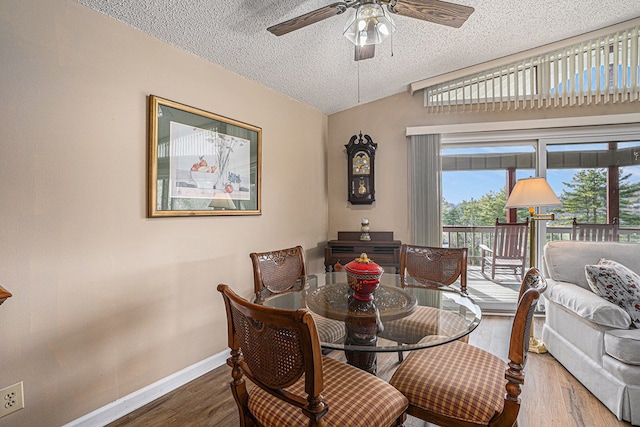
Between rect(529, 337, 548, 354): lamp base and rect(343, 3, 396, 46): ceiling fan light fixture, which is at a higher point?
rect(343, 3, 396, 46): ceiling fan light fixture

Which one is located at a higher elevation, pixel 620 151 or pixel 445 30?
pixel 445 30

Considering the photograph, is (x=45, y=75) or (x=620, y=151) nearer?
(x=45, y=75)

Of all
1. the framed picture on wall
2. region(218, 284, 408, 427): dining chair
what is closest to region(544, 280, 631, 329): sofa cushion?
region(218, 284, 408, 427): dining chair

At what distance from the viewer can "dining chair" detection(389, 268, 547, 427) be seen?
1144 millimetres

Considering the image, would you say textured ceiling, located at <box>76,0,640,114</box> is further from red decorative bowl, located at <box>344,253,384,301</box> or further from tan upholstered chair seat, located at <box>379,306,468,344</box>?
tan upholstered chair seat, located at <box>379,306,468,344</box>

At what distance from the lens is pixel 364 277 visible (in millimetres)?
1650

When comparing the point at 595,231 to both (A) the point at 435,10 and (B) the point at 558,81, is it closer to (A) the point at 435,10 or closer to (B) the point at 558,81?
(B) the point at 558,81

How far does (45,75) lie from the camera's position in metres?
1.58

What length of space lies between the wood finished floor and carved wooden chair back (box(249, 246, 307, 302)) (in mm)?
746

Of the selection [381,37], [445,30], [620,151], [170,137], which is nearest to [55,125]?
[170,137]

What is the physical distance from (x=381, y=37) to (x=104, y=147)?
65.4 inches

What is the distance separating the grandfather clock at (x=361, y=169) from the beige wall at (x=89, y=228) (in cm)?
175

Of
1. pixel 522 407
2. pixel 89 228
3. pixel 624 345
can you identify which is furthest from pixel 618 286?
pixel 89 228

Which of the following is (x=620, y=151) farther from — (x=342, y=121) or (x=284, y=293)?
(x=284, y=293)
